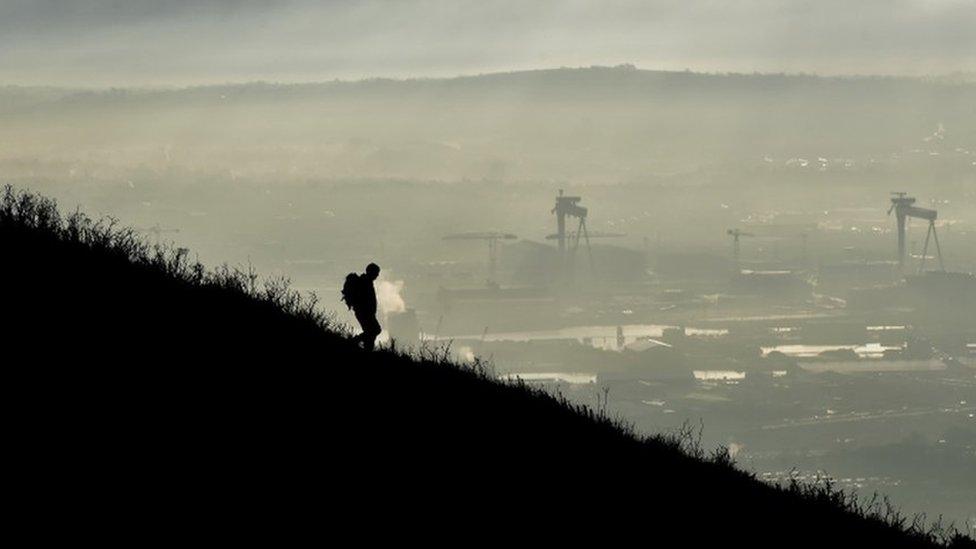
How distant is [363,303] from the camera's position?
23828mm

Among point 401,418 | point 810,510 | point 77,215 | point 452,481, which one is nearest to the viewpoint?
point 452,481

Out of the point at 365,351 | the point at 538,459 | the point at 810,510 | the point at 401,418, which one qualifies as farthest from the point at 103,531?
the point at 810,510

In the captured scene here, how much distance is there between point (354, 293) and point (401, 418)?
17.5 feet

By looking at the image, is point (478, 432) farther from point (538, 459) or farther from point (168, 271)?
point (168, 271)

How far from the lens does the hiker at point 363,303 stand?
2370 centimetres

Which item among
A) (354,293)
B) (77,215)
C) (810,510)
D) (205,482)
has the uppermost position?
(77,215)

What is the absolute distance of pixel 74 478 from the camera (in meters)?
13.7

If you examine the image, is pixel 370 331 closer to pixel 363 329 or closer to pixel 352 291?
pixel 363 329

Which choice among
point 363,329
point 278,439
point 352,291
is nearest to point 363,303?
point 352,291

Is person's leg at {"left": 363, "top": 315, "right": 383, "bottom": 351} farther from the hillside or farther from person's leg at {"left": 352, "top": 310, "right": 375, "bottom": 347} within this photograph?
the hillside

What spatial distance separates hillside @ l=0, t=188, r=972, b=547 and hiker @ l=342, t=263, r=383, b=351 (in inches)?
16.1

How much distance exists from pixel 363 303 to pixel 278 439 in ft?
24.9

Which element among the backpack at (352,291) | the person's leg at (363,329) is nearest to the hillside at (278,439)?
the person's leg at (363,329)

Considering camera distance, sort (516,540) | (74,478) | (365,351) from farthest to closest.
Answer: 1. (365,351)
2. (516,540)
3. (74,478)
